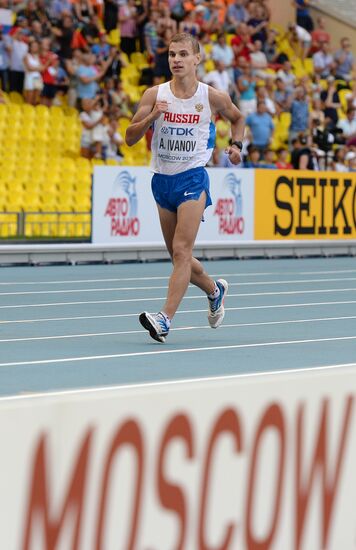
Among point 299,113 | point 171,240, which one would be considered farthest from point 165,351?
point 299,113

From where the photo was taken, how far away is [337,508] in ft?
12.5

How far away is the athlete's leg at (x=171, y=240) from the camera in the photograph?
35.1 feet

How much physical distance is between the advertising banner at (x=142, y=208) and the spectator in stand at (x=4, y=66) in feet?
12.6

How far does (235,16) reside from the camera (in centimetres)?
2950

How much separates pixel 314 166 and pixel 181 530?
77.4 feet

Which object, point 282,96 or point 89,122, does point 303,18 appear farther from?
point 89,122

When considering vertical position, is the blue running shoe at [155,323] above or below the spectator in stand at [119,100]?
below

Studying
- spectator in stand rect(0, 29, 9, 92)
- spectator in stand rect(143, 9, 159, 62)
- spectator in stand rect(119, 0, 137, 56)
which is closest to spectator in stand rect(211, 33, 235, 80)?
spectator in stand rect(143, 9, 159, 62)

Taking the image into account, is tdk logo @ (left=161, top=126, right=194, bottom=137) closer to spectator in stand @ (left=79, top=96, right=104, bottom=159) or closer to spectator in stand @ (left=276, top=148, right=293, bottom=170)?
spectator in stand @ (left=79, top=96, right=104, bottom=159)

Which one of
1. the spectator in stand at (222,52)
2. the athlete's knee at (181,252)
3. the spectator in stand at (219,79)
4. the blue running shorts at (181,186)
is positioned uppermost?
the spectator in stand at (222,52)

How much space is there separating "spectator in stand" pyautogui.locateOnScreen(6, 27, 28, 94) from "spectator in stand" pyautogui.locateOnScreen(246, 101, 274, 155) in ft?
14.4

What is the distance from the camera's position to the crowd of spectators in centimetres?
2419

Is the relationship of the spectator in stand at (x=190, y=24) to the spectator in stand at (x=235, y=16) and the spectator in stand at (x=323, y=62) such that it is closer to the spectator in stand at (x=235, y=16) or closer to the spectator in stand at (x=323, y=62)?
the spectator in stand at (x=235, y=16)

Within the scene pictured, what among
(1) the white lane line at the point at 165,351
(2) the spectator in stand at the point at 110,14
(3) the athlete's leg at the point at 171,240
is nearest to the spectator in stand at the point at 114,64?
(2) the spectator in stand at the point at 110,14
